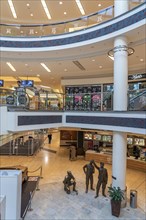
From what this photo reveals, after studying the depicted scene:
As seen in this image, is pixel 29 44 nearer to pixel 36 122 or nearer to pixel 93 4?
pixel 36 122

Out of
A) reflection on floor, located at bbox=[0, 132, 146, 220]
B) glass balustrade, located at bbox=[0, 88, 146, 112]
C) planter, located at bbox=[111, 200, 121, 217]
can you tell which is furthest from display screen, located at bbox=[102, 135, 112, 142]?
planter, located at bbox=[111, 200, 121, 217]

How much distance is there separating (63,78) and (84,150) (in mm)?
6065

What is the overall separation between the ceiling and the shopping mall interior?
0.18ft

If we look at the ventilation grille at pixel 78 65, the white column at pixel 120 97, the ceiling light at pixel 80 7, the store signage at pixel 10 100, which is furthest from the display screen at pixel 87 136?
the ceiling light at pixel 80 7

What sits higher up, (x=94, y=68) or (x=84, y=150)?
(x=94, y=68)

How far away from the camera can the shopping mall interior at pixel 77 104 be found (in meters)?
7.08

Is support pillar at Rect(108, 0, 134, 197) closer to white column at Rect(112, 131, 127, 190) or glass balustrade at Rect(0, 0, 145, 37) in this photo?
white column at Rect(112, 131, 127, 190)

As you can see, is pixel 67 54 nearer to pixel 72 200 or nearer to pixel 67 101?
pixel 67 101

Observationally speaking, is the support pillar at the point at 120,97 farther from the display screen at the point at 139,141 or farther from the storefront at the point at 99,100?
the display screen at the point at 139,141

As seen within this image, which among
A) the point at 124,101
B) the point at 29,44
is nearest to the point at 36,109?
the point at 124,101

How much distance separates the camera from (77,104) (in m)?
9.51

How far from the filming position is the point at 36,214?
7.11 metres

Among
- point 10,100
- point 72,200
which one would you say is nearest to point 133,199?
point 72,200

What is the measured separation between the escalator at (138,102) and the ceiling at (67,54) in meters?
2.46
